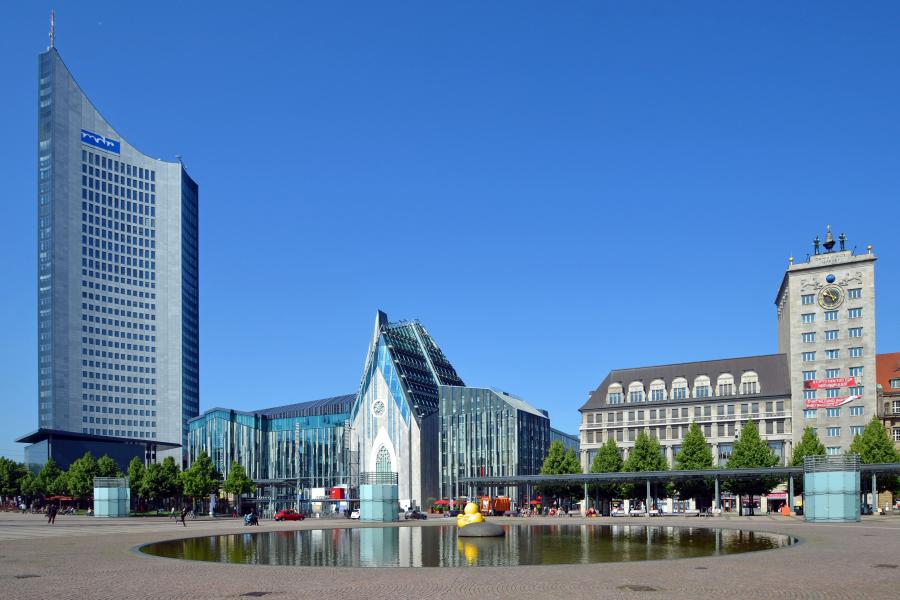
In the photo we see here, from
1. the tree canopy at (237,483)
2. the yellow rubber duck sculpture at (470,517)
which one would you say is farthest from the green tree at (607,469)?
the yellow rubber duck sculpture at (470,517)

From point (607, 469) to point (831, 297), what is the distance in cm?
3996

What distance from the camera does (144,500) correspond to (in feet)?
431

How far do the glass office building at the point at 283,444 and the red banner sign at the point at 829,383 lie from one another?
78936 mm

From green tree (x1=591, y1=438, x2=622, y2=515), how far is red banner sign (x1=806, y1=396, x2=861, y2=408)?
2852 cm

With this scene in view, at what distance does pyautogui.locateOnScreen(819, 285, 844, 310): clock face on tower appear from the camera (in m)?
122

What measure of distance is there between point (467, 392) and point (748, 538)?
314 feet

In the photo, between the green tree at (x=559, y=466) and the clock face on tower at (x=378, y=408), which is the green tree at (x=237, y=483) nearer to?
the clock face on tower at (x=378, y=408)

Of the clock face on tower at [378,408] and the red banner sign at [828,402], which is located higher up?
the red banner sign at [828,402]

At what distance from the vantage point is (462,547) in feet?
147

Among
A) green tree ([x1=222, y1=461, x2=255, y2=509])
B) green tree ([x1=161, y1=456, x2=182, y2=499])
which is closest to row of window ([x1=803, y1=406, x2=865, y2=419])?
green tree ([x1=222, y1=461, x2=255, y2=509])

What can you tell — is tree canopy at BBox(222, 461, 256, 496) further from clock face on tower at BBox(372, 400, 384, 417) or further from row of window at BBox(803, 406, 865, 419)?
row of window at BBox(803, 406, 865, 419)

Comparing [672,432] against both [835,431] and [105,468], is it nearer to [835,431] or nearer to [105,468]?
[835,431]

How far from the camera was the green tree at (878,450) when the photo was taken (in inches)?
3920

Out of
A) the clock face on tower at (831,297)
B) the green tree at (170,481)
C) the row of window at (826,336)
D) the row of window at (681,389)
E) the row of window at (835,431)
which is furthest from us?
the row of window at (681,389)
